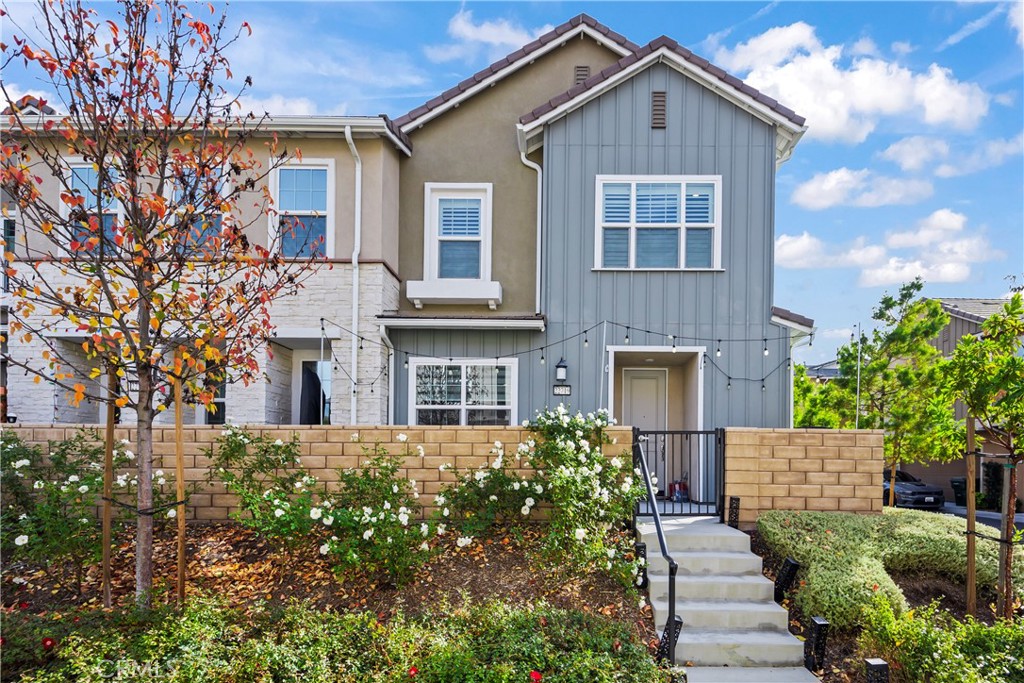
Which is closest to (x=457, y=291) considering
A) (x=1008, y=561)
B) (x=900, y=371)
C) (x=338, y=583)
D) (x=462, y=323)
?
(x=462, y=323)

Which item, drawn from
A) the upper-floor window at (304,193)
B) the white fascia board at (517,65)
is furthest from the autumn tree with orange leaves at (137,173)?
the white fascia board at (517,65)

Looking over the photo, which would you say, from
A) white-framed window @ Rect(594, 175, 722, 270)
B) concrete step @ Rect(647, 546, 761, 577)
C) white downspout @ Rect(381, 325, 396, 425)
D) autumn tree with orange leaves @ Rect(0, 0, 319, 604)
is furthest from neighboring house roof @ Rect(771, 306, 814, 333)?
autumn tree with orange leaves @ Rect(0, 0, 319, 604)

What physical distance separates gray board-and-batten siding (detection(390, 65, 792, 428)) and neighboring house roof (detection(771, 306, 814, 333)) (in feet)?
0.42

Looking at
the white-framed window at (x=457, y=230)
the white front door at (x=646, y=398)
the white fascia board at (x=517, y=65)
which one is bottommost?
the white front door at (x=646, y=398)

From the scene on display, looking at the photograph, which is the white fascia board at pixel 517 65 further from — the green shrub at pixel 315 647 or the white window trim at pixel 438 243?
the green shrub at pixel 315 647

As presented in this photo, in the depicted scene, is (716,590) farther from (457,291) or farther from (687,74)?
(687,74)

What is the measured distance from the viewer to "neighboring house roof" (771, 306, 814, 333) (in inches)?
389

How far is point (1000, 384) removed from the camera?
5.93 m

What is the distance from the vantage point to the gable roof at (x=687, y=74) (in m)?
9.77

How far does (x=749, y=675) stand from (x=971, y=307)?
23.2 meters

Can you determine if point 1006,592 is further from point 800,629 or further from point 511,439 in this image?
point 511,439

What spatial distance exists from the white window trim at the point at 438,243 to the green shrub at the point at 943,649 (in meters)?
6.86

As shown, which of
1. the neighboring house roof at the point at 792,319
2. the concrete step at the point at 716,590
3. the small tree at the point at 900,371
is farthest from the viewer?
the small tree at the point at 900,371

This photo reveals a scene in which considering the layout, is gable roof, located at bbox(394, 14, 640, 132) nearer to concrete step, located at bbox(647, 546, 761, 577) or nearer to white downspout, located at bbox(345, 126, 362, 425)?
white downspout, located at bbox(345, 126, 362, 425)
